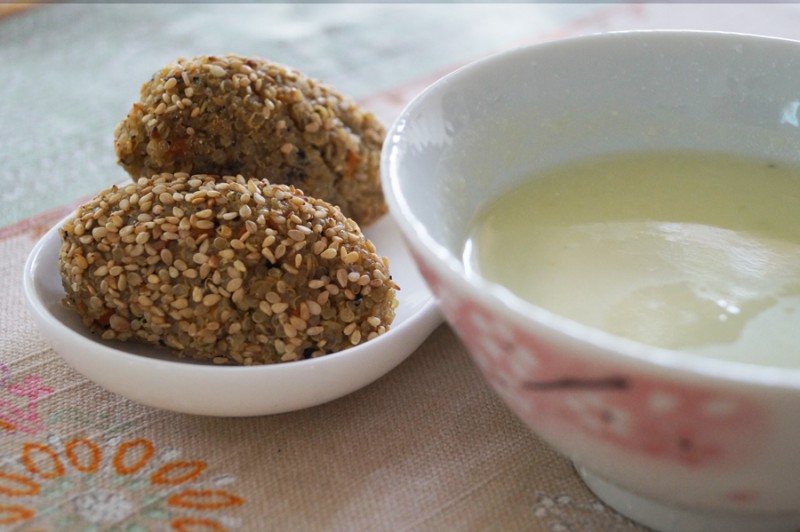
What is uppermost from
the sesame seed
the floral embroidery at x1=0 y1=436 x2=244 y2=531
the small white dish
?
the sesame seed

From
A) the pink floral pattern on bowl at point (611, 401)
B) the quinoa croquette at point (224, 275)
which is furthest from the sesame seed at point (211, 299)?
the pink floral pattern on bowl at point (611, 401)

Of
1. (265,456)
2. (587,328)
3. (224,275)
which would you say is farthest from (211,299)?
(587,328)

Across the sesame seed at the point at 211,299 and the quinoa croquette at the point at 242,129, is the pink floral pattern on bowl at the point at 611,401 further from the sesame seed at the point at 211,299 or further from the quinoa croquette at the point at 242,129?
the quinoa croquette at the point at 242,129

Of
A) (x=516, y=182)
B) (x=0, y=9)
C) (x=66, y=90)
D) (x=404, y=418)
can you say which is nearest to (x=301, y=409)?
(x=404, y=418)

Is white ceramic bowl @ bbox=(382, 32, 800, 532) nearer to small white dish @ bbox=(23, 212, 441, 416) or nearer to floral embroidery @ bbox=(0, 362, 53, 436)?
small white dish @ bbox=(23, 212, 441, 416)

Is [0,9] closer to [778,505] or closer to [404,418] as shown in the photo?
[404,418]

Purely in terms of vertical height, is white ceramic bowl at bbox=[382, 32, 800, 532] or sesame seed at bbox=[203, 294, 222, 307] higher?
white ceramic bowl at bbox=[382, 32, 800, 532]

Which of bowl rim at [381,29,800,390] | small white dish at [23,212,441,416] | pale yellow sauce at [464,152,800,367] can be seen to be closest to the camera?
bowl rim at [381,29,800,390]

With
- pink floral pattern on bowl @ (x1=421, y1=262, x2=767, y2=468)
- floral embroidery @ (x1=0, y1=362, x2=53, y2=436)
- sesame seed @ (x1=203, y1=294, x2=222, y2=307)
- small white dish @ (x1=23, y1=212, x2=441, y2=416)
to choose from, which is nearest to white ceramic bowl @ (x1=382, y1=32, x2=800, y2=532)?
pink floral pattern on bowl @ (x1=421, y1=262, x2=767, y2=468)
